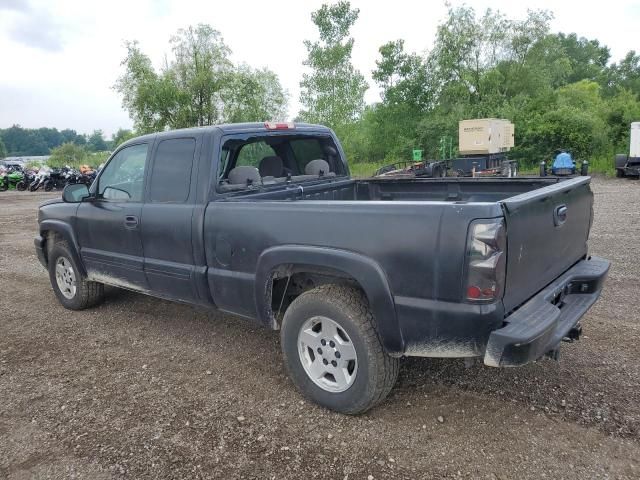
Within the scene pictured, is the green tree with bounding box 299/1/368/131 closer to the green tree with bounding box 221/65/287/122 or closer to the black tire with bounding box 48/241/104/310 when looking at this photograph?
the green tree with bounding box 221/65/287/122

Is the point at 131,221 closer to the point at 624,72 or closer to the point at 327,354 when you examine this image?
the point at 327,354

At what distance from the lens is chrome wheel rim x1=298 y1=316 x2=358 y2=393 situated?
2.98 meters

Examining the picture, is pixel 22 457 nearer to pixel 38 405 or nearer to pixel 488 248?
pixel 38 405

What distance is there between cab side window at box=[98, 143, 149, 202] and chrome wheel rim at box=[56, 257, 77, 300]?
3.50 ft

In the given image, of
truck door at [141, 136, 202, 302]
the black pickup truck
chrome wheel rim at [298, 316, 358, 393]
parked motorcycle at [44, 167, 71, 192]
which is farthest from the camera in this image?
parked motorcycle at [44, 167, 71, 192]

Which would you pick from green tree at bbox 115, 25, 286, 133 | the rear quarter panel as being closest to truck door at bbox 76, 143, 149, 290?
the rear quarter panel

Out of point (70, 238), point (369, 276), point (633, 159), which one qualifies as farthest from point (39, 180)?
point (633, 159)

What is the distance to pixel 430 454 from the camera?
2.65m

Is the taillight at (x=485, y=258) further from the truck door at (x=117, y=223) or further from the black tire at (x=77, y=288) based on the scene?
the black tire at (x=77, y=288)

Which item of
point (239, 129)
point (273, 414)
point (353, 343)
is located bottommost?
point (273, 414)

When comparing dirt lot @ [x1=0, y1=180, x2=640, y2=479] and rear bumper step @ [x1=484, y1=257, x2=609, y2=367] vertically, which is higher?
rear bumper step @ [x1=484, y1=257, x2=609, y2=367]

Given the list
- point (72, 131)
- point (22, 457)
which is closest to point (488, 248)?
point (22, 457)

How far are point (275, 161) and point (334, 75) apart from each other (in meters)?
29.5

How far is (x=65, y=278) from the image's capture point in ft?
17.4
